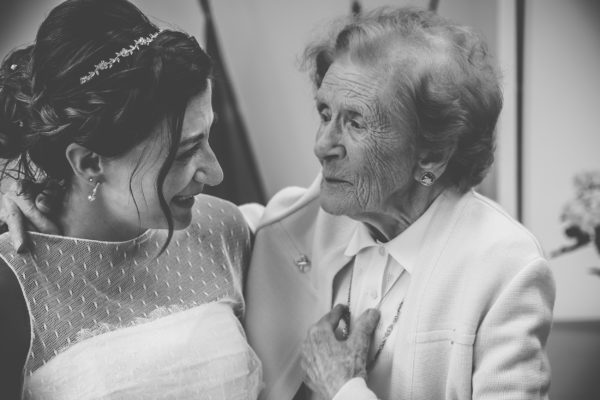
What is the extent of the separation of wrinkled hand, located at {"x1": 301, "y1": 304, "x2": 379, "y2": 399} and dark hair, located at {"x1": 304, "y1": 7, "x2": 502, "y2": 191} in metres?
0.43

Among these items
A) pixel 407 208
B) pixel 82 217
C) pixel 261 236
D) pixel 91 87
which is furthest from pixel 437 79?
pixel 82 217

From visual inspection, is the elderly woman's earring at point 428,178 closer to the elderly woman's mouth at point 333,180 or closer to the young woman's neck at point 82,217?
the elderly woman's mouth at point 333,180

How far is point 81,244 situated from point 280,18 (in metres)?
2.01

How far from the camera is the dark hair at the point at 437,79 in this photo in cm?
154

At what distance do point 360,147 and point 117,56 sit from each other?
23.4 inches

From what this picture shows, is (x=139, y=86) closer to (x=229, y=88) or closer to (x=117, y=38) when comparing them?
(x=117, y=38)

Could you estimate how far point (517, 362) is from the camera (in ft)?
4.63

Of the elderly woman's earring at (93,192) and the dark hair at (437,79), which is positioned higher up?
the dark hair at (437,79)

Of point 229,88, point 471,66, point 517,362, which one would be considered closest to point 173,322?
point 517,362

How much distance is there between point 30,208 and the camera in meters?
1.53

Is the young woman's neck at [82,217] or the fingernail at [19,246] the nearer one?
the fingernail at [19,246]

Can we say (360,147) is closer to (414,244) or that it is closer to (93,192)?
(414,244)

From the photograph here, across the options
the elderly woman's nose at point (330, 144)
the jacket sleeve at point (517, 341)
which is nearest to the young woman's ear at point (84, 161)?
the elderly woman's nose at point (330, 144)

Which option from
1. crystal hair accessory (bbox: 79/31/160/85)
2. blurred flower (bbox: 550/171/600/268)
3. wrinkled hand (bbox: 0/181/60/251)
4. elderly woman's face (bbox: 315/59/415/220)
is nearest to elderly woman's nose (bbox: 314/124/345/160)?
elderly woman's face (bbox: 315/59/415/220)
